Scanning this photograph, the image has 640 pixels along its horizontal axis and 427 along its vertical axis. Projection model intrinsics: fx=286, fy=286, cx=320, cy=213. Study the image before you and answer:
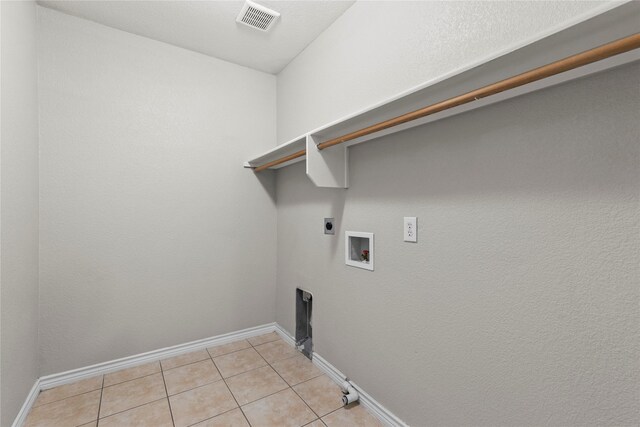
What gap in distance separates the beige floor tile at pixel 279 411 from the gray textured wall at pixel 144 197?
3.13 ft

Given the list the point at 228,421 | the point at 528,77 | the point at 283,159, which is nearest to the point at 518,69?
the point at 528,77

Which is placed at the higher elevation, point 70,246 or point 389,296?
point 70,246

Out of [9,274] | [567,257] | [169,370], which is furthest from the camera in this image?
[169,370]

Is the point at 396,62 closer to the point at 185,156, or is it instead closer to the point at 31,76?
the point at 185,156

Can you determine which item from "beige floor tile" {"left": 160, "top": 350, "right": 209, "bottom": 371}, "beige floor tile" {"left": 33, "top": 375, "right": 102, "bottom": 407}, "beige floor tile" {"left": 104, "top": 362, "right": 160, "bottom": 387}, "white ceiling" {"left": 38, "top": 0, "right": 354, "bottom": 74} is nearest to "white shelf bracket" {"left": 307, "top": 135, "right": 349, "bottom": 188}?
"white ceiling" {"left": 38, "top": 0, "right": 354, "bottom": 74}

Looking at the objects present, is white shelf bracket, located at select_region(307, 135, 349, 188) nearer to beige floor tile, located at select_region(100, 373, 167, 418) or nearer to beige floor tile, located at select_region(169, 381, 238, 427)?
beige floor tile, located at select_region(169, 381, 238, 427)

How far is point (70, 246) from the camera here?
194 cm

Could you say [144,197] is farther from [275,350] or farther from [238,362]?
[275,350]

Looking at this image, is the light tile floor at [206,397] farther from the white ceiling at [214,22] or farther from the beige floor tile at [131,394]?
the white ceiling at [214,22]

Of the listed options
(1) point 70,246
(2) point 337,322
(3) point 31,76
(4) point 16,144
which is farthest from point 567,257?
(3) point 31,76

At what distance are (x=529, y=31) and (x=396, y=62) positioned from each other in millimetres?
619

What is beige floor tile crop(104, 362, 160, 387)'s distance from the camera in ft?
6.45

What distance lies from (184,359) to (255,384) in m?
0.72

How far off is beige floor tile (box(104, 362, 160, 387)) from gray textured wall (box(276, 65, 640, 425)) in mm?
1510
